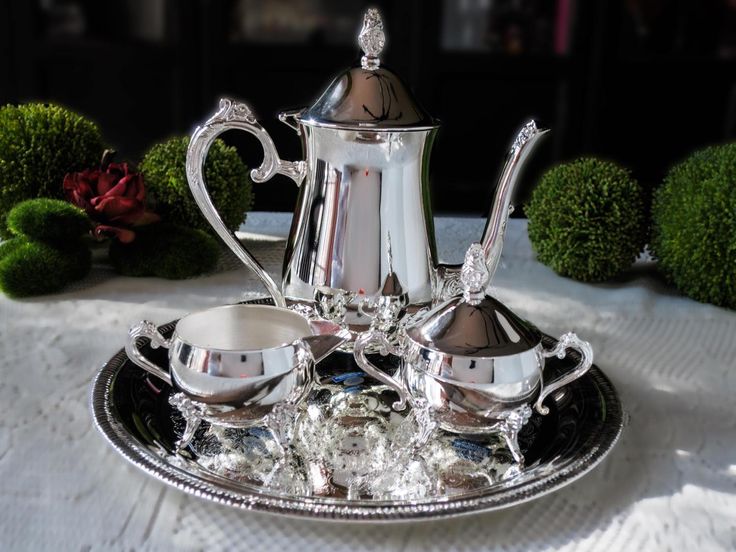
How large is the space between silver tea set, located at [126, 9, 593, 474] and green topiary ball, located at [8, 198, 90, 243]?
205 mm

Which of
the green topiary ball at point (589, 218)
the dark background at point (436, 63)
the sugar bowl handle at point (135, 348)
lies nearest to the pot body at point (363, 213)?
the sugar bowl handle at point (135, 348)

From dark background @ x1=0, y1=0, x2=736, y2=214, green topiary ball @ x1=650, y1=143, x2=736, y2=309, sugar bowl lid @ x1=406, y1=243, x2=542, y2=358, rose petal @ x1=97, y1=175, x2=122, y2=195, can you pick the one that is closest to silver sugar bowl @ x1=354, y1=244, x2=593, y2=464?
sugar bowl lid @ x1=406, y1=243, x2=542, y2=358

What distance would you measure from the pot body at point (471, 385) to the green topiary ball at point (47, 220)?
40 cm

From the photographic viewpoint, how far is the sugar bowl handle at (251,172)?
535 mm

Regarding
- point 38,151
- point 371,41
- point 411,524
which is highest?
point 371,41

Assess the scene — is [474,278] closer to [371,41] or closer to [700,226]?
[371,41]

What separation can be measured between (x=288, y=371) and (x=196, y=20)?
1.59 meters

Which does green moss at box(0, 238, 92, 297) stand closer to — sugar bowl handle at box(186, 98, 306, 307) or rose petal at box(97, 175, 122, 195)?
rose petal at box(97, 175, 122, 195)

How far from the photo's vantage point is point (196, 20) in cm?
185

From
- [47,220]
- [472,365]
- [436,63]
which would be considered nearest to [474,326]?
[472,365]

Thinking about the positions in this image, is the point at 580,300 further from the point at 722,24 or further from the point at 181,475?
the point at 722,24

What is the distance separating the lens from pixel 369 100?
51 centimetres

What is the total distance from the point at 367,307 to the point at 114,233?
0.33 meters

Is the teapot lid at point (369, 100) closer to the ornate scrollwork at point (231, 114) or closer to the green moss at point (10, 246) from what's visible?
the ornate scrollwork at point (231, 114)
